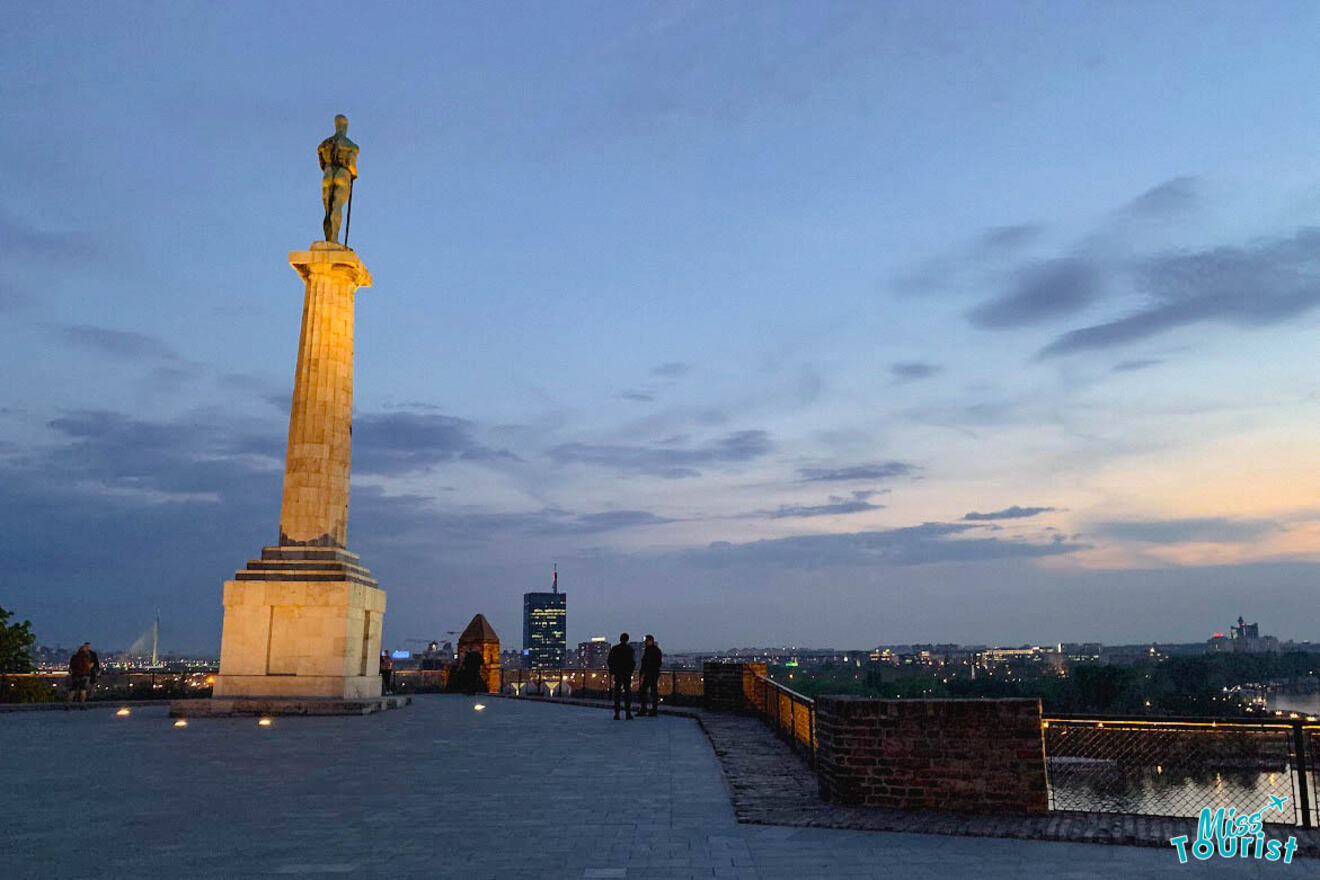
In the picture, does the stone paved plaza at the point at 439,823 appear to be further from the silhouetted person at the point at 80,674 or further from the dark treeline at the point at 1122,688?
the dark treeline at the point at 1122,688

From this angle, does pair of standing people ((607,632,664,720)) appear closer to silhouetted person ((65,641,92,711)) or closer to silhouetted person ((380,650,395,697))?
silhouetted person ((380,650,395,697))

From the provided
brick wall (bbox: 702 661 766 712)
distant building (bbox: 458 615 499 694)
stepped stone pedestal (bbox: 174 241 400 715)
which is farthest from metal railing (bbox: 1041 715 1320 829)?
distant building (bbox: 458 615 499 694)

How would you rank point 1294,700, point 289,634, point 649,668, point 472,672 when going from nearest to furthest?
point 649,668
point 289,634
point 472,672
point 1294,700

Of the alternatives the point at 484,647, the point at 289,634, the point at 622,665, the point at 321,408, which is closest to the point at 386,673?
the point at 484,647

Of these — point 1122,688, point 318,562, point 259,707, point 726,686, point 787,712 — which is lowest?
point 1122,688

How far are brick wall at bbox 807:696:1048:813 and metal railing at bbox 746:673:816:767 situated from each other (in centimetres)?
171

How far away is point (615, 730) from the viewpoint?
16.5 m

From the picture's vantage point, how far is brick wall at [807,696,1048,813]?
801cm

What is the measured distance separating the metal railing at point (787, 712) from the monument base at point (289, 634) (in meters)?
9.86

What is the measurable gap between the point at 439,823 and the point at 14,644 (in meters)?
32.3

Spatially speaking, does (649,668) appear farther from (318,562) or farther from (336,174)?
(336,174)

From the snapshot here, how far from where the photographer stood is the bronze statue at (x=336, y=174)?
81.3 feet

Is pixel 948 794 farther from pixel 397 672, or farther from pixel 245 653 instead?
pixel 397 672

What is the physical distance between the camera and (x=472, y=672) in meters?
30.0
